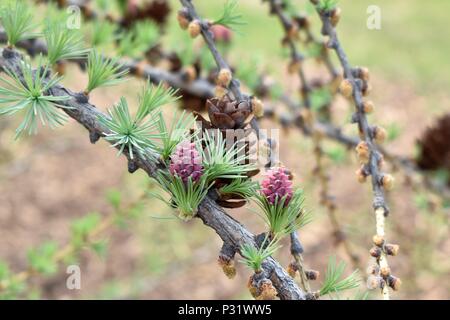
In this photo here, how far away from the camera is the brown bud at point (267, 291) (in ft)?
1.00

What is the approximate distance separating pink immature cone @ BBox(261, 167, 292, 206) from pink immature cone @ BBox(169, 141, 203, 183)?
37 mm

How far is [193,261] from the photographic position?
133 cm

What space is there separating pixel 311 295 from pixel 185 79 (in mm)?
422

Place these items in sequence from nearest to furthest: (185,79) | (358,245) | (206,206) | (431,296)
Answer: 1. (206,206)
2. (185,79)
3. (431,296)
4. (358,245)

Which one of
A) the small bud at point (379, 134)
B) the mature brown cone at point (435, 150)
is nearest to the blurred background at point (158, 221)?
the mature brown cone at point (435, 150)

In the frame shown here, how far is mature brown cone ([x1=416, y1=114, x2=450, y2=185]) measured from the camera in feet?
2.72

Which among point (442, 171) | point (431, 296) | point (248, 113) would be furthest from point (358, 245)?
point (248, 113)

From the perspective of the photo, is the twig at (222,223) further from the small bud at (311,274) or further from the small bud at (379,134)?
the small bud at (379,134)

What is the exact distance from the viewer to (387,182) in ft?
1.35

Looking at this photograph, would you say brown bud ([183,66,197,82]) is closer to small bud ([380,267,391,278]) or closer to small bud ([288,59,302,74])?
small bud ([288,59,302,74])

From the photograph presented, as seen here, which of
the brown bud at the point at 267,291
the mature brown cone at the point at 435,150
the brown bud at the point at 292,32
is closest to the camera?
the brown bud at the point at 267,291

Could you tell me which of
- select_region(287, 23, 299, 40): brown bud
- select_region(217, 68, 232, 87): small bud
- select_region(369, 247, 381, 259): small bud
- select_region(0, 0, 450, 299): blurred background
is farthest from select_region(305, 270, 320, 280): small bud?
select_region(0, 0, 450, 299): blurred background

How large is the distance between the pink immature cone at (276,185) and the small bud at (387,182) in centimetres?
11
